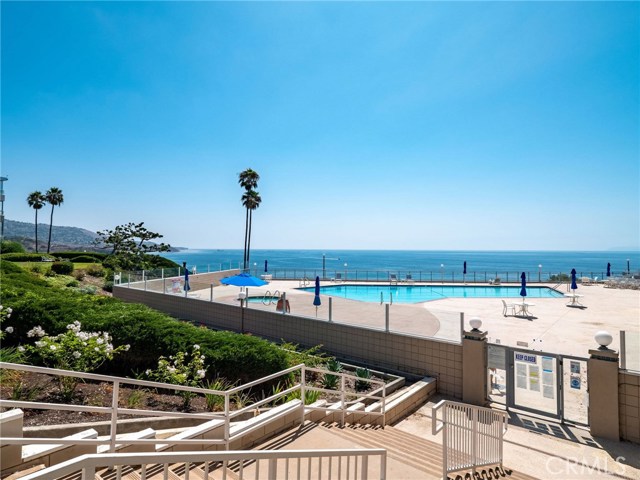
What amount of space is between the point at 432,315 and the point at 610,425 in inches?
169

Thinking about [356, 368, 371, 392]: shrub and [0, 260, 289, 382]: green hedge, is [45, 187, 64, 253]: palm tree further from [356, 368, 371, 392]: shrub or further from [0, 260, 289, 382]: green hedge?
[356, 368, 371, 392]: shrub

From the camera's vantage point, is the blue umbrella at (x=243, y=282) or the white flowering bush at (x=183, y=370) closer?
the white flowering bush at (x=183, y=370)

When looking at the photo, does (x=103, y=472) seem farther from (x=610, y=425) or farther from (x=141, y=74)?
(x=141, y=74)

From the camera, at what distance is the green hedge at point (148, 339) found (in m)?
7.70

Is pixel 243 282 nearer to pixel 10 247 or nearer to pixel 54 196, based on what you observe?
pixel 10 247

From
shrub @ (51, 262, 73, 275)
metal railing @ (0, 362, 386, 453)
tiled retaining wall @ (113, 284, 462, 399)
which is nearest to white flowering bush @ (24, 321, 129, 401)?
metal railing @ (0, 362, 386, 453)

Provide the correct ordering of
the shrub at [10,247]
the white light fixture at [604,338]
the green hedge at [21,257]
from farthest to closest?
1. the shrub at [10,247]
2. the green hedge at [21,257]
3. the white light fixture at [604,338]

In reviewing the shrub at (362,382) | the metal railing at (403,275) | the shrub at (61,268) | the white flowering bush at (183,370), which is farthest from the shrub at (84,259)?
the shrub at (362,382)

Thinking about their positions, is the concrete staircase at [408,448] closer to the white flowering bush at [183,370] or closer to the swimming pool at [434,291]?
the white flowering bush at [183,370]

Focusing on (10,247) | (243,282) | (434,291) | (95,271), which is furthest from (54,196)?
(434,291)

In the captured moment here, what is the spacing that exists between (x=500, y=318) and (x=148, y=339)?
12.7 metres

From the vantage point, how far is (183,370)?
7359 mm

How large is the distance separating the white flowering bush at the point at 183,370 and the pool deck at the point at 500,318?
16.5 ft
